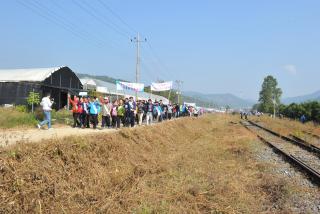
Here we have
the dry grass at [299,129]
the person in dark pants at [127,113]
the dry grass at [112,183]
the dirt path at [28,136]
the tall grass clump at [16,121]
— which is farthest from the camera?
the dry grass at [299,129]

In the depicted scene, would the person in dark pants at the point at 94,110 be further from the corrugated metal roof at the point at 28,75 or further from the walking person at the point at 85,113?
the corrugated metal roof at the point at 28,75

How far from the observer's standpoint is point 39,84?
33.4 meters

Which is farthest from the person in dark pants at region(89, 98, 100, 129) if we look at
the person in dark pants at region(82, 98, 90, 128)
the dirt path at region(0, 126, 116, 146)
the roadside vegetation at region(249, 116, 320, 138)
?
the roadside vegetation at region(249, 116, 320, 138)

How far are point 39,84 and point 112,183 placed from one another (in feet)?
85.1

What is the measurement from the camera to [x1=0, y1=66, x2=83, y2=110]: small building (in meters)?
35.3

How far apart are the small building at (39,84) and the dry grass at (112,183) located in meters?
23.4

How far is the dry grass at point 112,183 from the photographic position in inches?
280

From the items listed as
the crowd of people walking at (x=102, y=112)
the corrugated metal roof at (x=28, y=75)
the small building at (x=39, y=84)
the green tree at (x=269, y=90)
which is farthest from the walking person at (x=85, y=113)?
the green tree at (x=269, y=90)

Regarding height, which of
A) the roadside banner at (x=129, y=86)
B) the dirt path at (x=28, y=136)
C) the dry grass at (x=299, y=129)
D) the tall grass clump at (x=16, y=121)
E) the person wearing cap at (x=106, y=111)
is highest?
the roadside banner at (x=129, y=86)

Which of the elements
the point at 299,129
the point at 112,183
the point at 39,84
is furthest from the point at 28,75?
the point at 112,183

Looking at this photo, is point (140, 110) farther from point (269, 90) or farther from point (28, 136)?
point (269, 90)

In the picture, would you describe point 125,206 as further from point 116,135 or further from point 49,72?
point 49,72

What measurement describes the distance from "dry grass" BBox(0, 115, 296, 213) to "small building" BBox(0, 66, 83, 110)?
2336 centimetres

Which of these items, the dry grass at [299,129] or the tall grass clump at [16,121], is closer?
the tall grass clump at [16,121]
